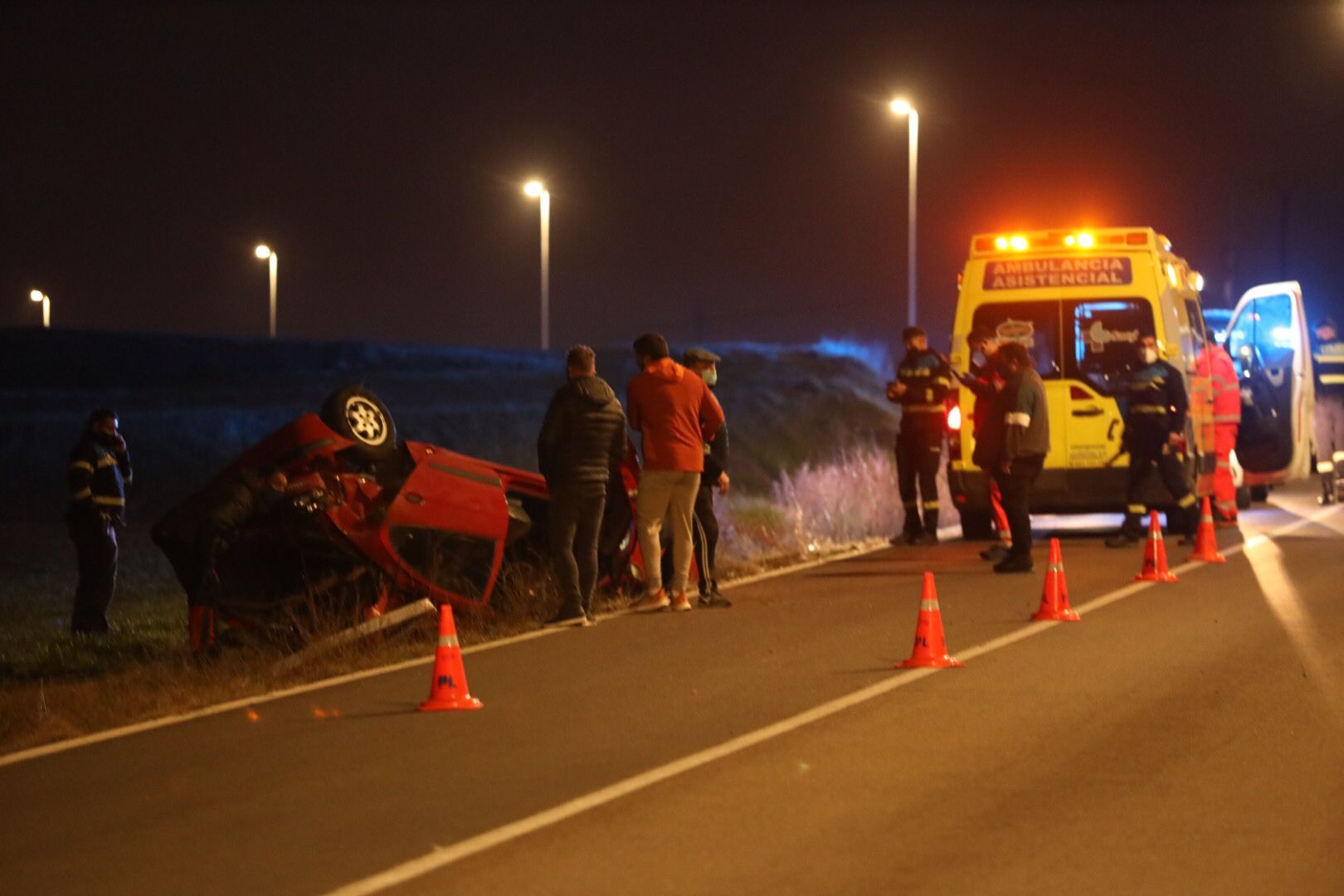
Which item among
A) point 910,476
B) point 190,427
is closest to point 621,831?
point 910,476

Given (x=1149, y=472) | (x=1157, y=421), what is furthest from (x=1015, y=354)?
(x=1149, y=472)

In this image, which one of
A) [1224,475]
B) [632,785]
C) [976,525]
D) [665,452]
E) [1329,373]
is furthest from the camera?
[1329,373]

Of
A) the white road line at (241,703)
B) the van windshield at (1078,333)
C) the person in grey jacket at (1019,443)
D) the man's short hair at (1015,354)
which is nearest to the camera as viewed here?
the white road line at (241,703)

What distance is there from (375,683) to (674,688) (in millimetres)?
1658

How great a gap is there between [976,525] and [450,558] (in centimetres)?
706

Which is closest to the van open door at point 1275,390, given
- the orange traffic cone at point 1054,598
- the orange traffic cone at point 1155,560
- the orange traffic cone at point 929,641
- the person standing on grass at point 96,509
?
the orange traffic cone at point 1155,560

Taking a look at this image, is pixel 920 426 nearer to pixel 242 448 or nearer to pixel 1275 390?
pixel 1275 390

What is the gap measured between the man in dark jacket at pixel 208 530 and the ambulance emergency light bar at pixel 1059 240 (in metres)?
8.17

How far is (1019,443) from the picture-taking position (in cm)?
1452

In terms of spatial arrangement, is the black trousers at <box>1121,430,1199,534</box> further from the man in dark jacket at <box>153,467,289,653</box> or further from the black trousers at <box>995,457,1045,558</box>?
the man in dark jacket at <box>153,467,289,653</box>

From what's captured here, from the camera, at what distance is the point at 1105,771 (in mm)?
7418

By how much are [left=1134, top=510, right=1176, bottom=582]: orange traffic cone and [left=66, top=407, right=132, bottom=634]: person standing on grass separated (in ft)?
25.0

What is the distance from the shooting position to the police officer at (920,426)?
1700cm

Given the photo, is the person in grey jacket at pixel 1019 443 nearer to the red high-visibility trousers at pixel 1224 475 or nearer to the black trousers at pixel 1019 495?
the black trousers at pixel 1019 495
